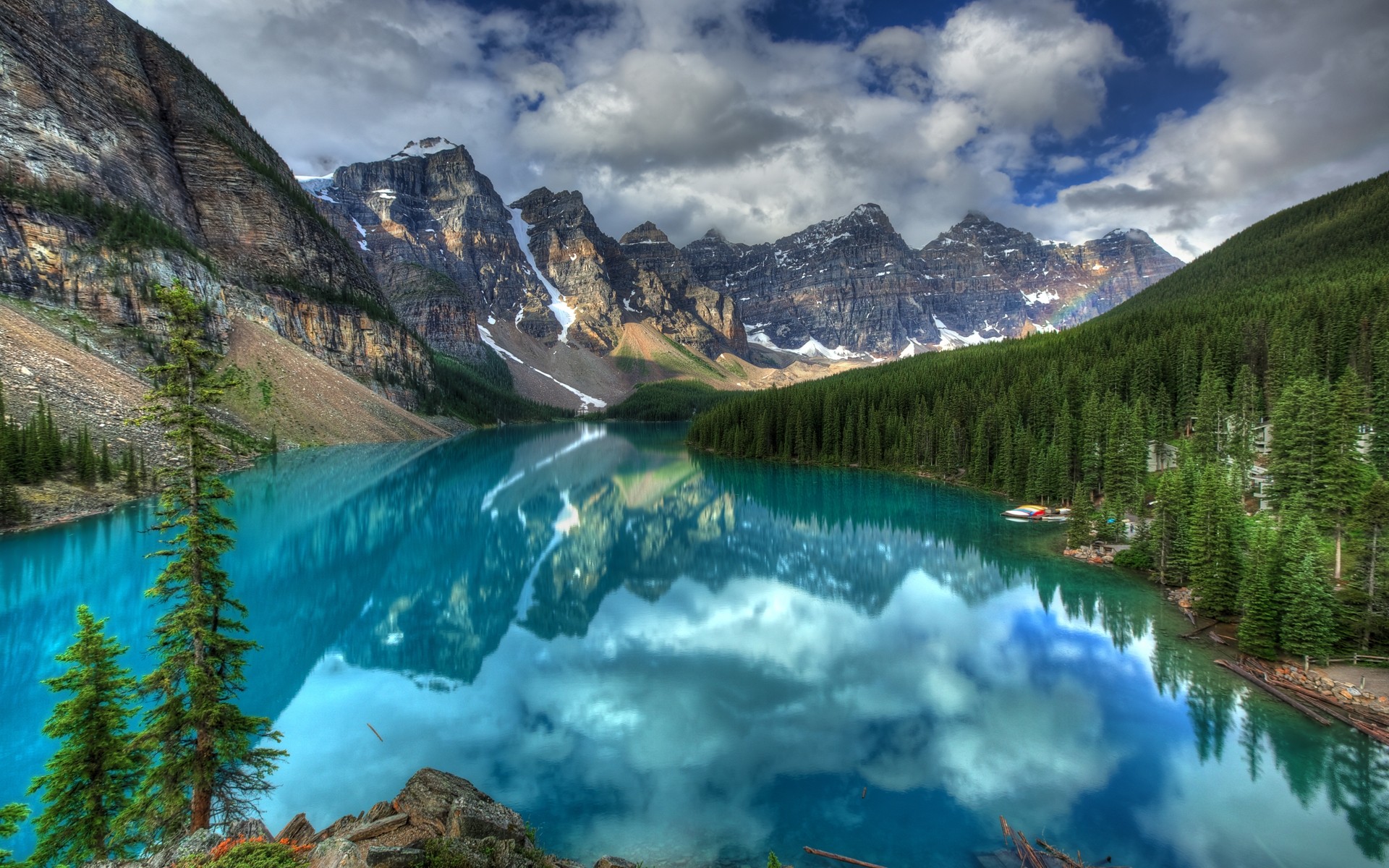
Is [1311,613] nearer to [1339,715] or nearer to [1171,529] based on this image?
[1339,715]

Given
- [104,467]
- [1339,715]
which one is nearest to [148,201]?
[104,467]

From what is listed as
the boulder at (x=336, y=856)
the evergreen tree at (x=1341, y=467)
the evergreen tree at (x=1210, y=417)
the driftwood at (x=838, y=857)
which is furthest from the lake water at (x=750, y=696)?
the evergreen tree at (x=1210, y=417)

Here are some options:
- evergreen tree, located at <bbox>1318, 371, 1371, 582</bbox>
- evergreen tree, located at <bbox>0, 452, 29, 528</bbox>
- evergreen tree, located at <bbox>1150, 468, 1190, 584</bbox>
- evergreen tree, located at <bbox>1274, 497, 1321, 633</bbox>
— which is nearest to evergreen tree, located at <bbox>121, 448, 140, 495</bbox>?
evergreen tree, located at <bbox>0, 452, 29, 528</bbox>

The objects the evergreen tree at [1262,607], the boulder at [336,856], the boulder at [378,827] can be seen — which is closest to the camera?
the boulder at [336,856]

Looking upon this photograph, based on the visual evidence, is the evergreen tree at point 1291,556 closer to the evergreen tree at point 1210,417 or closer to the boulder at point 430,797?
the boulder at point 430,797

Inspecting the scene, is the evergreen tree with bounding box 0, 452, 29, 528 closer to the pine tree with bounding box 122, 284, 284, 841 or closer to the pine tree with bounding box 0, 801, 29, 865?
the pine tree with bounding box 122, 284, 284, 841
